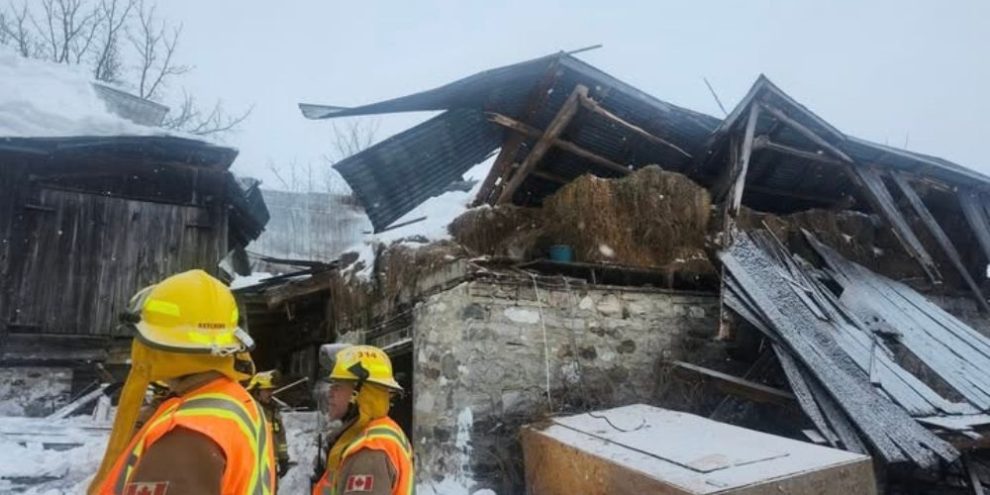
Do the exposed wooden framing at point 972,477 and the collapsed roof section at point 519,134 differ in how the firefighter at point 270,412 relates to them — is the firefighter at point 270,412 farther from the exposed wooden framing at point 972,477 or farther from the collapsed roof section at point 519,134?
the exposed wooden framing at point 972,477

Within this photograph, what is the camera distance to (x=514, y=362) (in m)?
5.49

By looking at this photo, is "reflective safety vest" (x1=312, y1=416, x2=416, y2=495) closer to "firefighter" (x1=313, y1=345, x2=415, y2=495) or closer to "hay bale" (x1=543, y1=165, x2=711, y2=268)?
"firefighter" (x1=313, y1=345, x2=415, y2=495)

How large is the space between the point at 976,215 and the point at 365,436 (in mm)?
9527

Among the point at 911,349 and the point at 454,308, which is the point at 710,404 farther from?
the point at 454,308

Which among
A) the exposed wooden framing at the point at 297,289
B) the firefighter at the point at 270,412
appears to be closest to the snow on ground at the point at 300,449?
the firefighter at the point at 270,412

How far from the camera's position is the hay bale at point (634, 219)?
633 cm

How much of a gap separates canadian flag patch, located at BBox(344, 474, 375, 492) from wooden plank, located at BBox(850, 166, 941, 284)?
7.49m

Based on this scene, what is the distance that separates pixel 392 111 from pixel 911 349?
5709mm

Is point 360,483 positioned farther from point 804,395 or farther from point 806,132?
point 806,132

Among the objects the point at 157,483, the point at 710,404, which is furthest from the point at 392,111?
the point at 157,483

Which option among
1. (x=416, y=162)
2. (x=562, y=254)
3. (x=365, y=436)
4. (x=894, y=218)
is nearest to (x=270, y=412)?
(x=416, y=162)

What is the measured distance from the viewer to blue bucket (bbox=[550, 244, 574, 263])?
619 centimetres

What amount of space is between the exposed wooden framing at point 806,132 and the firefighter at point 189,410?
6.95 m

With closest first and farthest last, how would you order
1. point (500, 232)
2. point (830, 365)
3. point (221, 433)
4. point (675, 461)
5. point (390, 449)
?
point (221, 433), point (390, 449), point (675, 461), point (830, 365), point (500, 232)
